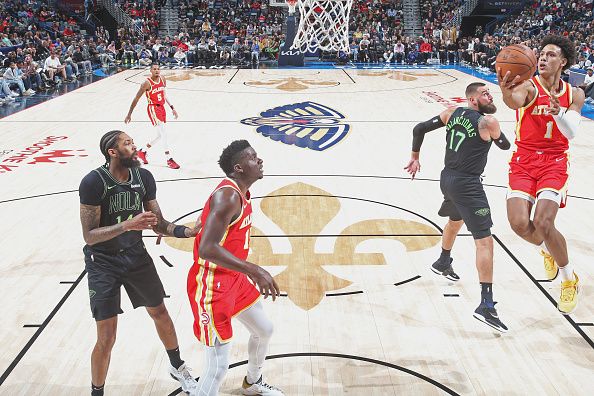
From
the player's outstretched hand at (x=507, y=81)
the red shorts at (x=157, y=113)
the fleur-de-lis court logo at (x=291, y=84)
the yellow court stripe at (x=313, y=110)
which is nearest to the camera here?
the player's outstretched hand at (x=507, y=81)

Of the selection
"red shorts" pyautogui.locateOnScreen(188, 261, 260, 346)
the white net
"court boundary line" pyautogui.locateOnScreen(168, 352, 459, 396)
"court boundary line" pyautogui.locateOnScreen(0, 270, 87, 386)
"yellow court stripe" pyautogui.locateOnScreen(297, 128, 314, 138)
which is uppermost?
the white net

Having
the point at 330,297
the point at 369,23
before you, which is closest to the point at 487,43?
the point at 369,23

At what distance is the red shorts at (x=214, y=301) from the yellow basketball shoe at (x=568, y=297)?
108 inches

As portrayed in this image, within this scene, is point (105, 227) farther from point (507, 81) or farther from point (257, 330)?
point (507, 81)

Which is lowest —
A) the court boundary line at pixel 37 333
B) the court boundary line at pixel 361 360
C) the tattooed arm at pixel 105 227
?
the court boundary line at pixel 361 360

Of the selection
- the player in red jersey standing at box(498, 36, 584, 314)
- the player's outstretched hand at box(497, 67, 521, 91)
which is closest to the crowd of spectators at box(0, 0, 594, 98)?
the player in red jersey standing at box(498, 36, 584, 314)

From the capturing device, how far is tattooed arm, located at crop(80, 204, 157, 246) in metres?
3.29

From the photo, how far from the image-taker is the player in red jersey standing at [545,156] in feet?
15.3

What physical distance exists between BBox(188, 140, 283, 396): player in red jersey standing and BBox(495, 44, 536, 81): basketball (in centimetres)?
236

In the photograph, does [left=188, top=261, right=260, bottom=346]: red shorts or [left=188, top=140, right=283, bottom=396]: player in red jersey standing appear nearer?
[left=188, top=140, right=283, bottom=396]: player in red jersey standing

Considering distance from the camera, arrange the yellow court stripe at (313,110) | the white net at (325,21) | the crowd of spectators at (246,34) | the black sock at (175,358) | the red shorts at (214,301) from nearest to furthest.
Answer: the red shorts at (214,301) < the black sock at (175,358) < the yellow court stripe at (313,110) < the white net at (325,21) < the crowd of spectators at (246,34)

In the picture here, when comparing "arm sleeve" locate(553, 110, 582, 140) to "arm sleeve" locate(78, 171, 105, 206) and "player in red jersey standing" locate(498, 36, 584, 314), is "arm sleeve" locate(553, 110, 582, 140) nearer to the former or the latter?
"player in red jersey standing" locate(498, 36, 584, 314)

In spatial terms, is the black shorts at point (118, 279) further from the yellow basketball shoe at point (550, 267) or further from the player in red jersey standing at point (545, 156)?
the yellow basketball shoe at point (550, 267)

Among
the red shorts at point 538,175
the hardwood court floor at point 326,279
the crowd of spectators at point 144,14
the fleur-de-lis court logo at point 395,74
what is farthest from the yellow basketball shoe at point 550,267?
the crowd of spectators at point 144,14
